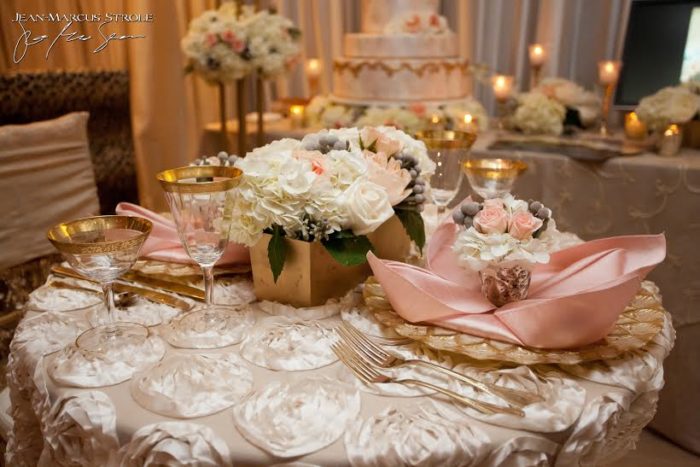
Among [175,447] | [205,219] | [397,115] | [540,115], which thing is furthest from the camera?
[540,115]

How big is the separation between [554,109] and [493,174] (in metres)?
1.53

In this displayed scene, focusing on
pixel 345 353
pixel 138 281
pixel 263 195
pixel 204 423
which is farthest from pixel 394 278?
pixel 138 281

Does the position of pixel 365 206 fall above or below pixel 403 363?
above

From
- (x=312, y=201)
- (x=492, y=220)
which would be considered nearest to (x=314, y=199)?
(x=312, y=201)

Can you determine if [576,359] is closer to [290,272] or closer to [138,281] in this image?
[290,272]

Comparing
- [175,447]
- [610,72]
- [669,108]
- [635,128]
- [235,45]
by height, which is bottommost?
[175,447]

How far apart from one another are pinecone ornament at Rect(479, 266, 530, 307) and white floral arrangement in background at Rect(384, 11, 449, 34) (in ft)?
6.15

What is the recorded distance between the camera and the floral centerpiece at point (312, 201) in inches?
35.0

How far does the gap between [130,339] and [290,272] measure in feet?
0.89

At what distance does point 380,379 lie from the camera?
2.44ft

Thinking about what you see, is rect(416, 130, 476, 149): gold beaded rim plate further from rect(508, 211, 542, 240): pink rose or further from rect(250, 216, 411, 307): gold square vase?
rect(508, 211, 542, 240): pink rose

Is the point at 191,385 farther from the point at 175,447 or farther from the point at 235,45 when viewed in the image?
the point at 235,45

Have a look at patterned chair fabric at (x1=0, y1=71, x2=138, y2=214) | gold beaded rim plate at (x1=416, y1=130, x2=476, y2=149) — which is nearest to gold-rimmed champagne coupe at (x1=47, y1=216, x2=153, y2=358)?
gold beaded rim plate at (x1=416, y1=130, x2=476, y2=149)

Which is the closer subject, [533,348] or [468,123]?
[533,348]
